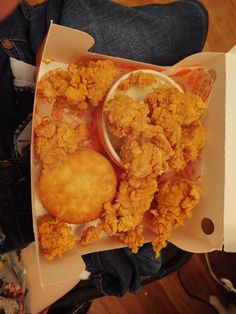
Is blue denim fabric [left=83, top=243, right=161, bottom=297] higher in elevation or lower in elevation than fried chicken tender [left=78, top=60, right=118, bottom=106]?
lower

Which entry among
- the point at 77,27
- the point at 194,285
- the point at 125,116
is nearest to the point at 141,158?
the point at 125,116

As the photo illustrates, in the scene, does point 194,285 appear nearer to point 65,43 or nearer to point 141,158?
point 141,158

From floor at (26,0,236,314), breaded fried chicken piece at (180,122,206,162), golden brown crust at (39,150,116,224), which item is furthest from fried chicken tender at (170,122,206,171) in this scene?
floor at (26,0,236,314)

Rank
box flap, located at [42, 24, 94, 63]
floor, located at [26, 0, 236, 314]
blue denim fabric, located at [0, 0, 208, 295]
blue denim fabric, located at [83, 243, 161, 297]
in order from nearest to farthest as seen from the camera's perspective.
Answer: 1. box flap, located at [42, 24, 94, 63]
2. blue denim fabric, located at [0, 0, 208, 295]
3. blue denim fabric, located at [83, 243, 161, 297]
4. floor, located at [26, 0, 236, 314]

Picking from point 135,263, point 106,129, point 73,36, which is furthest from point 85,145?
point 135,263

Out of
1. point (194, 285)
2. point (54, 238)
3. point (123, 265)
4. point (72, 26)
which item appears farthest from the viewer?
point (194, 285)

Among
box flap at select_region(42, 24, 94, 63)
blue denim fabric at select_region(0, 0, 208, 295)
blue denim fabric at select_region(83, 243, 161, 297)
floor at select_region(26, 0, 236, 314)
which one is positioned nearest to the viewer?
box flap at select_region(42, 24, 94, 63)

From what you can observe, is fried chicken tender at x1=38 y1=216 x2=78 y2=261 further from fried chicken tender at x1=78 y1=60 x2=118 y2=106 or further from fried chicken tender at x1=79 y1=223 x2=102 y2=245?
fried chicken tender at x1=78 y1=60 x2=118 y2=106
